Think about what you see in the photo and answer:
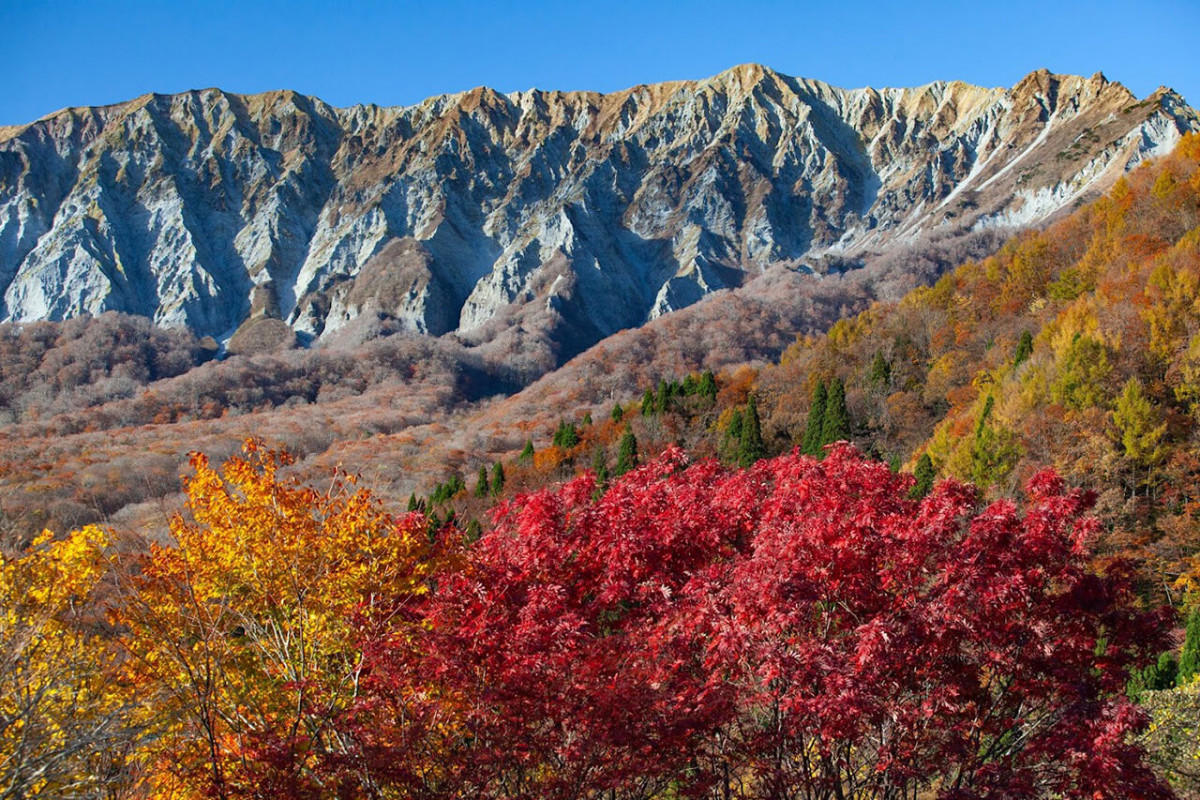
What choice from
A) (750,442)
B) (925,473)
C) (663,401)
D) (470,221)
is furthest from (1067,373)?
(470,221)

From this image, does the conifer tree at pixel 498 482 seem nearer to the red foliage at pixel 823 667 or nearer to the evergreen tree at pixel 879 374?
the evergreen tree at pixel 879 374

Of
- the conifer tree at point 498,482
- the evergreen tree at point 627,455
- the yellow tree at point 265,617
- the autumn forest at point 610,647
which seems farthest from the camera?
the conifer tree at point 498,482

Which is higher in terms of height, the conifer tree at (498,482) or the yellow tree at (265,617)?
the conifer tree at (498,482)

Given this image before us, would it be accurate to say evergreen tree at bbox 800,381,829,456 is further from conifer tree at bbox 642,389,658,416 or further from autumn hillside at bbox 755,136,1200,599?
conifer tree at bbox 642,389,658,416

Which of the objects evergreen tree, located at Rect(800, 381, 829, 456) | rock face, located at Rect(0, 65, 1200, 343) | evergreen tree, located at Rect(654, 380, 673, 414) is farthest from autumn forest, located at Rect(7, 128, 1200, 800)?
rock face, located at Rect(0, 65, 1200, 343)

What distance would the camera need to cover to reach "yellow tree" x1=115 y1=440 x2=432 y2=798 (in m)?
6.48

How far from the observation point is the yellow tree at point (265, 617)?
648 centimetres

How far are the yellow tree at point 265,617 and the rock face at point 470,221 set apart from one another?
Answer: 447 ft

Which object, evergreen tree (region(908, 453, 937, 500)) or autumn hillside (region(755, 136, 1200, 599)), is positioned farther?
evergreen tree (region(908, 453, 937, 500))

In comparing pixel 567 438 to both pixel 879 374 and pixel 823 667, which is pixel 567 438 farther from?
pixel 823 667

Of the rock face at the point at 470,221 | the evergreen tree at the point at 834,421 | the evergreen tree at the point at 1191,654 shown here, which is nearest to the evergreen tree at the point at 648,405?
the evergreen tree at the point at 834,421

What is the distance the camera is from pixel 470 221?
186875 millimetres

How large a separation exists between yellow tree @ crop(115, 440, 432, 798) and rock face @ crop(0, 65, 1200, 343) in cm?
13633

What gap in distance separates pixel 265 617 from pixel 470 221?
18320 centimetres
